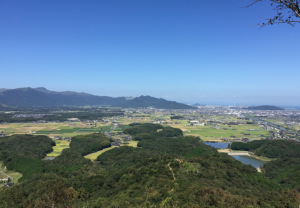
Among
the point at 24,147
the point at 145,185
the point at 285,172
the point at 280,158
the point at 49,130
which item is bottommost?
the point at 49,130

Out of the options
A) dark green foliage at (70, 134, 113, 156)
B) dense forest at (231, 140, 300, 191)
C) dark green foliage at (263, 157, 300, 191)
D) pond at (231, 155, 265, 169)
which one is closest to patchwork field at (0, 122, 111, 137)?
dark green foliage at (70, 134, 113, 156)

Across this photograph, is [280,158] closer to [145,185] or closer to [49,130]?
[145,185]

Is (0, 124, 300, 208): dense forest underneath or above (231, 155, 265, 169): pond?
above

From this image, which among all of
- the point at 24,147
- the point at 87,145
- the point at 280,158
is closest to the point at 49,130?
the point at 24,147

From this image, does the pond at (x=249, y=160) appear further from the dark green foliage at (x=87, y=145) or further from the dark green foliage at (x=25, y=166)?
the dark green foliage at (x=25, y=166)

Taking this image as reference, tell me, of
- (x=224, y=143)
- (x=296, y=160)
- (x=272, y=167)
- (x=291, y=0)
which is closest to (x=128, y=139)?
(x=224, y=143)

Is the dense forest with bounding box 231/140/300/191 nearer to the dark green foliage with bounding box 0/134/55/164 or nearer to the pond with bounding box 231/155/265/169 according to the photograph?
the pond with bounding box 231/155/265/169
